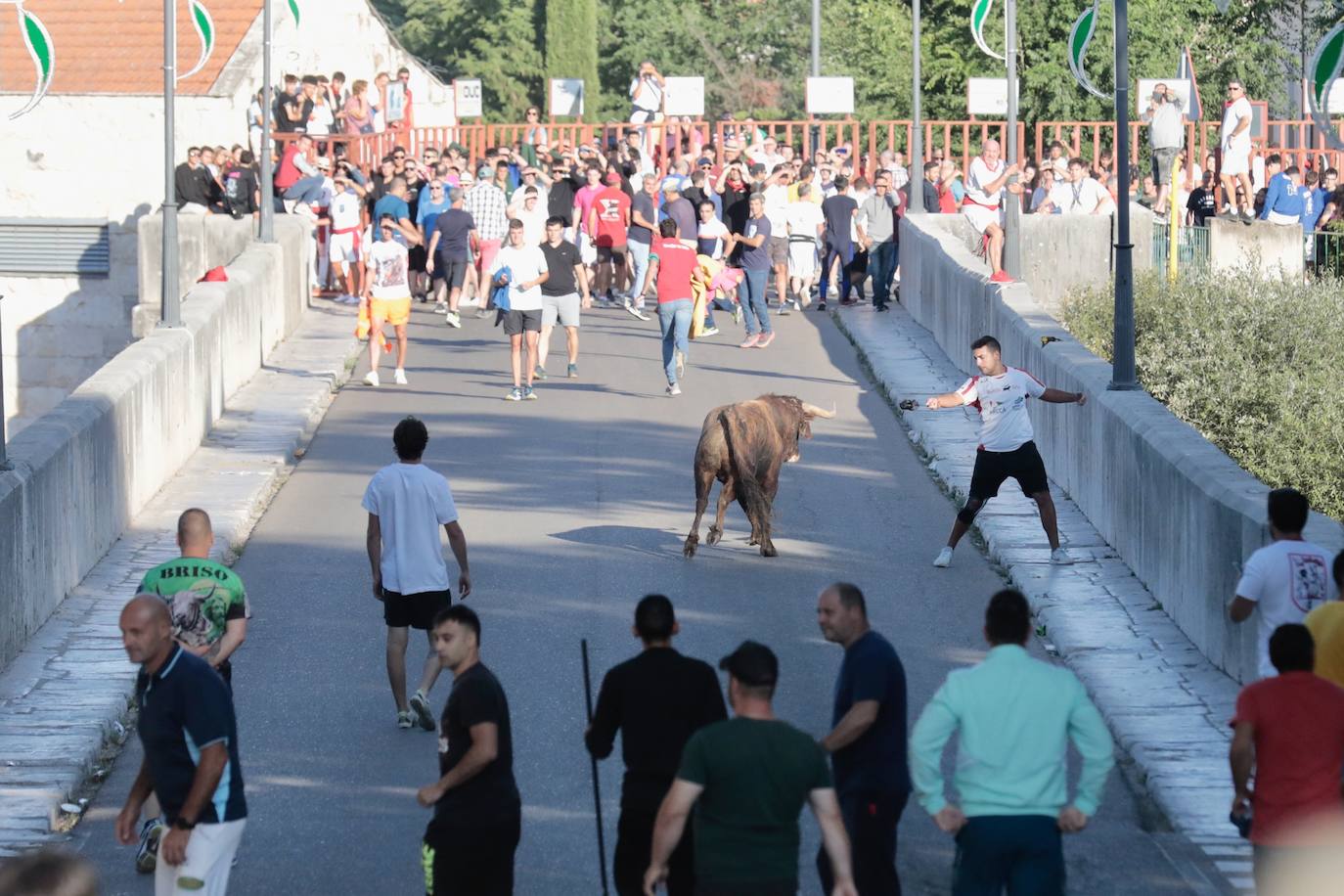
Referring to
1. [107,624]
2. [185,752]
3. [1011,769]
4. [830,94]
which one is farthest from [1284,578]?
[830,94]

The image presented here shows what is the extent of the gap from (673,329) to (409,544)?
1099 cm

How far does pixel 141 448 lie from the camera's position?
53.0ft

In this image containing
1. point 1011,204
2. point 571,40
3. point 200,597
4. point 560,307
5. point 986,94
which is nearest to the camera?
point 200,597

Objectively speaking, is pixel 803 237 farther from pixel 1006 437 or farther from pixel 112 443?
pixel 112 443

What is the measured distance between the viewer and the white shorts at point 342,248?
2928 cm

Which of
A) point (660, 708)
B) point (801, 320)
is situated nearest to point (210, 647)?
point (660, 708)

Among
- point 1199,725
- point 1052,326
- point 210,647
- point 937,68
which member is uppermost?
point 937,68

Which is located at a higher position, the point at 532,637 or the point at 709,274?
the point at 709,274

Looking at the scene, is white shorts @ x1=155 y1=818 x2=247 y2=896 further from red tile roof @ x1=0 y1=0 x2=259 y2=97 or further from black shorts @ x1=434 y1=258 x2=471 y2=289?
red tile roof @ x1=0 y1=0 x2=259 y2=97

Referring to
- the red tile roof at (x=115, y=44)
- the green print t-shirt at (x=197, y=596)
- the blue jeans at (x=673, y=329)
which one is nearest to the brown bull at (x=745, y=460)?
the green print t-shirt at (x=197, y=596)

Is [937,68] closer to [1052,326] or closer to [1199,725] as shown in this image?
[1052,326]

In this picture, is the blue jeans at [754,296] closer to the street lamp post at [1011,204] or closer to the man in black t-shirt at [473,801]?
the street lamp post at [1011,204]

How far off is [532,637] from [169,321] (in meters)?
7.79

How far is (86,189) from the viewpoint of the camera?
119 ft
